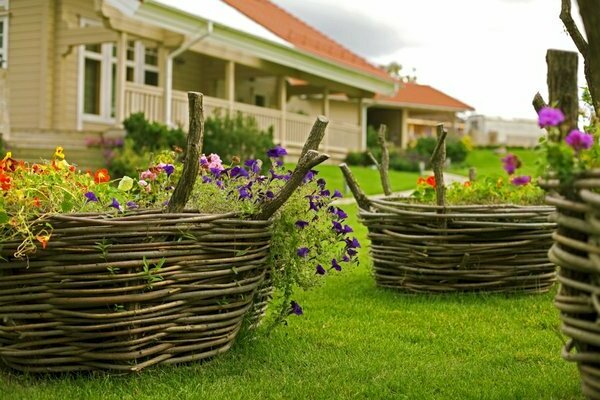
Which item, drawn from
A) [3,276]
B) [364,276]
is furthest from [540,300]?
[3,276]

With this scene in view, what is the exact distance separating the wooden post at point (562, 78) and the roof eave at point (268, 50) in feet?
39.6

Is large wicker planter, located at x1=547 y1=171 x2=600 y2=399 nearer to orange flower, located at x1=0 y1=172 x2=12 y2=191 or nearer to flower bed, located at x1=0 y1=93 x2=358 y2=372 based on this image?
flower bed, located at x1=0 y1=93 x2=358 y2=372

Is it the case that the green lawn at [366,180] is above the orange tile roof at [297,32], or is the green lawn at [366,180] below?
below

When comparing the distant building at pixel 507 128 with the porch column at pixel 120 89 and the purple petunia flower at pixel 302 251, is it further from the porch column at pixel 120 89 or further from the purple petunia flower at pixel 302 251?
the purple petunia flower at pixel 302 251

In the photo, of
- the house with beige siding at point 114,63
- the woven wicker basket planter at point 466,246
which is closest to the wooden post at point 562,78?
the woven wicker basket planter at point 466,246

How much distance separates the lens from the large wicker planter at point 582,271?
6.33 ft

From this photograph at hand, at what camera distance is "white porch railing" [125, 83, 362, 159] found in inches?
577

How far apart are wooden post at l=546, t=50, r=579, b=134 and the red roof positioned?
33.1 metres

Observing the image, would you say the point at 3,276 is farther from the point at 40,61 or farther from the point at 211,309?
the point at 40,61

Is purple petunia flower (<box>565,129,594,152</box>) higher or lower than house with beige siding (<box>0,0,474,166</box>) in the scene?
lower

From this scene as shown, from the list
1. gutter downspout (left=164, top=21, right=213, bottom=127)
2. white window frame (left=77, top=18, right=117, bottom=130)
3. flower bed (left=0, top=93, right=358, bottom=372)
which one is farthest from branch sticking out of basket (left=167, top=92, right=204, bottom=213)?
white window frame (left=77, top=18, right=117, bottom=130)

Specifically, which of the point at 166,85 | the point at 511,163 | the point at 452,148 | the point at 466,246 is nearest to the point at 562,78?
the point at 511,163

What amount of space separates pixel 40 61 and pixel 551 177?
1446cm

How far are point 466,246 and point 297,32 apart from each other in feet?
62.7
